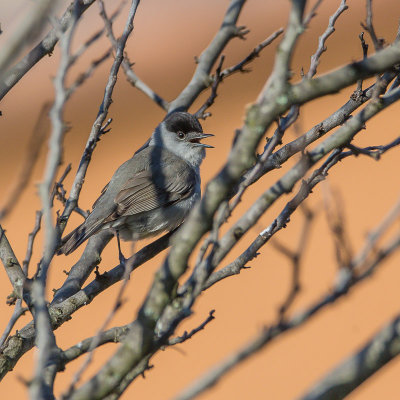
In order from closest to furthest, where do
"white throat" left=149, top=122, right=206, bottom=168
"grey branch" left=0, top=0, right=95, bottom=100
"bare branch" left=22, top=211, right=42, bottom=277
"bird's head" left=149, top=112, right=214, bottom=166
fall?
"bare branch" left=22, top=211, right=42, bottom=277
"grey branch" left=0, top=0, right=95, bottom=100
"bird's head" left=149, top=112, right=214, bottom=166
"white throat" left=149, top=122, right=206, bottom=168

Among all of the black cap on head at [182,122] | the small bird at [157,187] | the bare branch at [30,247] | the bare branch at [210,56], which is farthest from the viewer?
the black cap on head at [182,122]

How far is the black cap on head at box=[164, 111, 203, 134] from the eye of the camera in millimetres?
4883

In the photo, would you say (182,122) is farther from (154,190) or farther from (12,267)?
(12,267)

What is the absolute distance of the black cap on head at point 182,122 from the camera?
488 cm

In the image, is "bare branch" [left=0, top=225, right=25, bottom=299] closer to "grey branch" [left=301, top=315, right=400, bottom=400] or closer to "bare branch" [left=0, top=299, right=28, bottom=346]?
"bare branch" [left=0, top=299, right=28, bottom=346]

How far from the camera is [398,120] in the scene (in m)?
6.39

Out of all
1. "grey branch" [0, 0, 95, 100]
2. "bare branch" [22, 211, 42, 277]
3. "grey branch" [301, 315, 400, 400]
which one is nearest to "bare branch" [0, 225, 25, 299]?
"bare branch" [22, 211, 42, 277]

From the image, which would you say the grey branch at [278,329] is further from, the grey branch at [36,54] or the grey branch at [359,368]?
the grey branch at [36,54]

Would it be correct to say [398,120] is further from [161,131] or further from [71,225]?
[71,225]

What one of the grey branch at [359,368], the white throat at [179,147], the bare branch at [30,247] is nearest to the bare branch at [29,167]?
the bare branch at [30,247]

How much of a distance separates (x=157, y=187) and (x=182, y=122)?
539mm

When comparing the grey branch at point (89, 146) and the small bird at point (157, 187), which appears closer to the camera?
the grey branch at point (89, 146)

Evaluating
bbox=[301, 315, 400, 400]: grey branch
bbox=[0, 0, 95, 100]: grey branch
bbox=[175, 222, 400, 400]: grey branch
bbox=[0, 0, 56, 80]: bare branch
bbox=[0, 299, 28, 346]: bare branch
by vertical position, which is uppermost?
bbox=[0, 0, 95, 100]: grey branch

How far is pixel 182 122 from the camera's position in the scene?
516 cm
